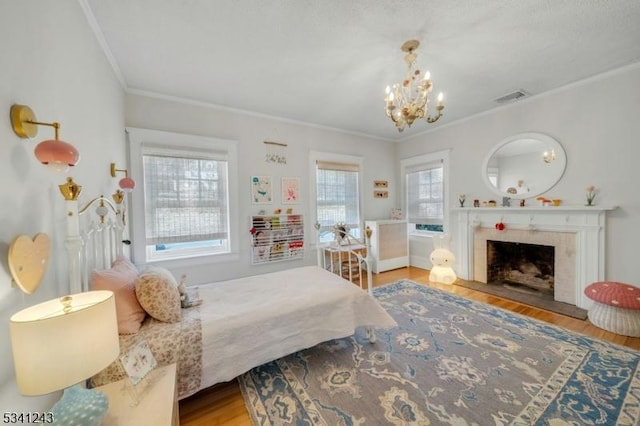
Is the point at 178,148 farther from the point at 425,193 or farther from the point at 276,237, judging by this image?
the point at 425,193

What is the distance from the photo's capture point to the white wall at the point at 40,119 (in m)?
0.83

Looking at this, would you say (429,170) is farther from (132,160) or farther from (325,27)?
(132,160)

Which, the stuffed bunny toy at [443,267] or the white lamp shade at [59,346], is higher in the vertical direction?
the white lamp shade at [59,346]

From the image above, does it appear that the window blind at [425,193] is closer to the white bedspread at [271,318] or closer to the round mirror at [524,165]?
the round mirror at [524,165]

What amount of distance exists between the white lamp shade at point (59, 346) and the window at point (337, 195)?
3.18 m

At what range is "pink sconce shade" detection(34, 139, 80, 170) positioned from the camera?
89 centimetres

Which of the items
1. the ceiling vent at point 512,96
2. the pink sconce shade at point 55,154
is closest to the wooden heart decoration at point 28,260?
the pink sconce shade at point 55,154

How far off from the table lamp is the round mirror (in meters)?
4.39

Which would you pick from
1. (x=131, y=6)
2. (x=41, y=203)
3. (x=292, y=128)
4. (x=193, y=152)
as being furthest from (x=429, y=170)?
(x=41, y=203)

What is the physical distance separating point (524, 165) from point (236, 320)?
159 inches

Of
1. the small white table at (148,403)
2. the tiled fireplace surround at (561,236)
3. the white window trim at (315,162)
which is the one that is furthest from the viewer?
the white window trim at (315,162)

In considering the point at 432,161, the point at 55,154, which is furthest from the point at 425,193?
the point at 55,154

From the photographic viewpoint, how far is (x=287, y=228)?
12.1ft

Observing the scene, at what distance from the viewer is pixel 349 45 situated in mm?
2016
